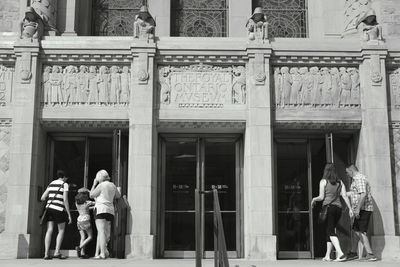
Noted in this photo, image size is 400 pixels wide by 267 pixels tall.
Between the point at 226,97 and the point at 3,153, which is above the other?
the point at 226,97

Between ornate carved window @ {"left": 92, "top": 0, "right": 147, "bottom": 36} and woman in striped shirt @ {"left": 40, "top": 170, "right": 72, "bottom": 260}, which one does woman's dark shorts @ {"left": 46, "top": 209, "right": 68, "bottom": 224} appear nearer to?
woman in striped shirt @ {"left": 40, "top": 170, "right": 72, "bottom": 260}

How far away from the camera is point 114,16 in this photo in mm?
18094

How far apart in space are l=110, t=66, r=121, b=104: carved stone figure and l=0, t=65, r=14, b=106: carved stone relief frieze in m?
2.57

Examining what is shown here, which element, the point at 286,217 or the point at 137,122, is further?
the point at 286,217

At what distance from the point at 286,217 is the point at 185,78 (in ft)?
A: 15.0

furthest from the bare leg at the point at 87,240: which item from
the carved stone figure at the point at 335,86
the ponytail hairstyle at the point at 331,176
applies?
the carved stone figure at the point at 335,86

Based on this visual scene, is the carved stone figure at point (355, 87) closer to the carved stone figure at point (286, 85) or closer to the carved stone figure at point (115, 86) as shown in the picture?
the carved stone figure at point (286, 85)

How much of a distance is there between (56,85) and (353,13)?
28.2 ft

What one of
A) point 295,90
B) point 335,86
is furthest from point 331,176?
point 335,86

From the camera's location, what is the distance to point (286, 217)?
1482 cm

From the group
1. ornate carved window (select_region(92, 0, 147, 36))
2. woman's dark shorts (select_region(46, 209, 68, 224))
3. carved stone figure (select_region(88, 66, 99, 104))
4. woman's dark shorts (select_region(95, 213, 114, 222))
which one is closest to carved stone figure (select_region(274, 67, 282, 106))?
carved stone figure (select_region(88, 66, 99, 104))

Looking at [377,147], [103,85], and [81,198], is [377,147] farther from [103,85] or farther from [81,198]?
[81,198]

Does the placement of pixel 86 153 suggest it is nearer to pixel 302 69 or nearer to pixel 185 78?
pixel 185 78

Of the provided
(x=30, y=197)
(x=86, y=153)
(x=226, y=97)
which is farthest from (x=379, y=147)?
(x=30, y=197)
